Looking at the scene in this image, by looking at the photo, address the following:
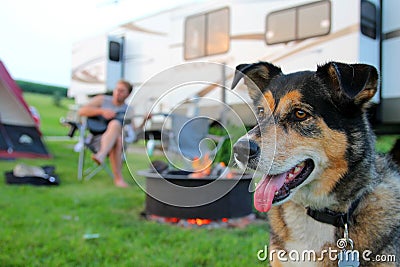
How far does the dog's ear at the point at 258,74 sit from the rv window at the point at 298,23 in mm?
4780

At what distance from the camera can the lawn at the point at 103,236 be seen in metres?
2.66

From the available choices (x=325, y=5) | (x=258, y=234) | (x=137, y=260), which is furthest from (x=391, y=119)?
(x=137, y=260)

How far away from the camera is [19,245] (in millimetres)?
2809

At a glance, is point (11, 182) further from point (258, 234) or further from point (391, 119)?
point (391, 119)

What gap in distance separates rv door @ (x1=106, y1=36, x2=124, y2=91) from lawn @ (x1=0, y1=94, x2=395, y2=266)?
6.27 metres

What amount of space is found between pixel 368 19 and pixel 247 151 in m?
5.52

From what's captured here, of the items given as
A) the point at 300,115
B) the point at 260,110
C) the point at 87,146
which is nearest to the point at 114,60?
the point at 87,146

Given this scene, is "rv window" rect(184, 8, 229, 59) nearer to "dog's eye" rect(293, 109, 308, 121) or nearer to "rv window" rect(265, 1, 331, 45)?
"rv window" rect(265, 1, 331, 45)

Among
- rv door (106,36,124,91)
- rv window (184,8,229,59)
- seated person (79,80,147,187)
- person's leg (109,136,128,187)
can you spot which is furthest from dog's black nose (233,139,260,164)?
rv door (106,36,124,91)

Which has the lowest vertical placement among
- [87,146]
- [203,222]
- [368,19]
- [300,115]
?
[203,222]

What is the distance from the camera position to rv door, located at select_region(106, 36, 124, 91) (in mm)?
10531

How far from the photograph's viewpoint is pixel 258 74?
2.09 meters

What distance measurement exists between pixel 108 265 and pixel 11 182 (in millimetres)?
3166

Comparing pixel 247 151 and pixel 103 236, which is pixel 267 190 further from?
pixel 103 236
